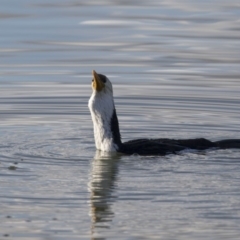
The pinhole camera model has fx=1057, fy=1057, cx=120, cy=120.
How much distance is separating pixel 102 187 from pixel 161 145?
5.24 ft

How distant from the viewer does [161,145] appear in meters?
12.4

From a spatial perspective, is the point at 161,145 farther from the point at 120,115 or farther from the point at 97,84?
the point at 120,115

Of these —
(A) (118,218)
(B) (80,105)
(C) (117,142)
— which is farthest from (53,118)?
(A) (118,218)

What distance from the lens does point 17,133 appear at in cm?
1366

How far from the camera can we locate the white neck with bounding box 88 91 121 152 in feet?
40.7

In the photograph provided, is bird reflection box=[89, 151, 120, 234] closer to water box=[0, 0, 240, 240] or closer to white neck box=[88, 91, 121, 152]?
Answer: water box=[0, 0, 240, 240]

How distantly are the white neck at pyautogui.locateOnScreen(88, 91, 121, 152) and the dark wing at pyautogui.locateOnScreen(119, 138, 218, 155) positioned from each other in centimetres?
16

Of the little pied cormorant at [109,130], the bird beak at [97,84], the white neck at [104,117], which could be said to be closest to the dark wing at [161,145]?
the little pied cormorant at [109,130]

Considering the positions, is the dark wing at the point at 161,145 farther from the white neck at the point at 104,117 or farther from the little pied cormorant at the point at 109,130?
the white neck at the point at 104,117

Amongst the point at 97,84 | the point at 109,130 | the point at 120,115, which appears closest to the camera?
the point at 97,84

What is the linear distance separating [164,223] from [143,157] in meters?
2.75

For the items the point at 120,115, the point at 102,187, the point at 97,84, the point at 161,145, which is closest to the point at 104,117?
the point at 97,84

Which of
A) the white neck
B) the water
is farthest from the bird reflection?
the white neck

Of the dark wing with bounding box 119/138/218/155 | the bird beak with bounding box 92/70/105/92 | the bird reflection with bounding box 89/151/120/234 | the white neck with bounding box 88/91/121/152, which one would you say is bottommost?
the bird reflection with bounding box 89/151/120/234
